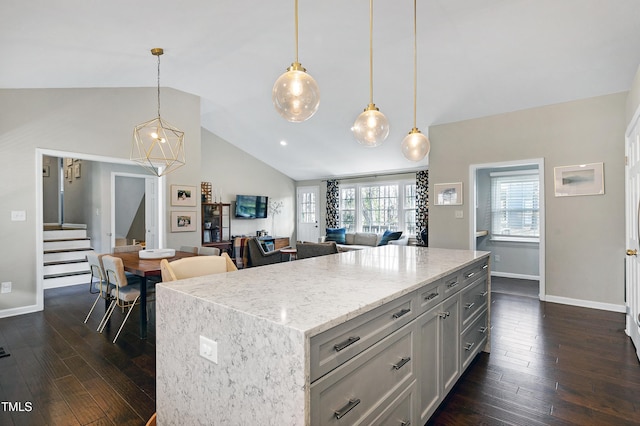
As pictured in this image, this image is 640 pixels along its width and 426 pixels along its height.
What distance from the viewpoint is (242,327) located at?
1.14 meters

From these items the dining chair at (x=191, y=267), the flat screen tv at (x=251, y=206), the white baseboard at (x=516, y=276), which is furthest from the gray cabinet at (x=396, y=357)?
the flat screen tv at (x=251, y=206)

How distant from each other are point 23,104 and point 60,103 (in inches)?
14.8

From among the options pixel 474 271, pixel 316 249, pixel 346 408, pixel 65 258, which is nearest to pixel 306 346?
pixel 346 408

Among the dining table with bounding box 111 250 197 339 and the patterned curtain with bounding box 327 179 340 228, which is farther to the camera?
the patterned curtain with bounding box 327 179 340 228

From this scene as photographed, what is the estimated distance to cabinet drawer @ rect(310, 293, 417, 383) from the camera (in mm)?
1028

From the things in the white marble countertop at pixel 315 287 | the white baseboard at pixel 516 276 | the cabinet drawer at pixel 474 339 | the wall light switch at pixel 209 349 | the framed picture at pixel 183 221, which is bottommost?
the white baseboard at pixel 516 276

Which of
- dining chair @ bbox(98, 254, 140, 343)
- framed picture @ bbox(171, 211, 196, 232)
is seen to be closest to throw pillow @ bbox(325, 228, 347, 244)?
framed picture @ bbox(171, 211, 196, 232)

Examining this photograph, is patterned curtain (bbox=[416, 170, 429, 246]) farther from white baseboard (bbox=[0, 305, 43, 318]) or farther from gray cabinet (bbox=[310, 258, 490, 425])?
white baseboard (bbox=[0, 305, 43, 318])

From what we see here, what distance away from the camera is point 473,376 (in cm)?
245

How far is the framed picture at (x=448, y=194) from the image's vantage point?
5305 millimetres

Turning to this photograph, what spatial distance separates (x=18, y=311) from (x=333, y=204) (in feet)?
21.9

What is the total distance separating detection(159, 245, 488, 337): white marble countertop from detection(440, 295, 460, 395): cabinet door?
24 centimetres

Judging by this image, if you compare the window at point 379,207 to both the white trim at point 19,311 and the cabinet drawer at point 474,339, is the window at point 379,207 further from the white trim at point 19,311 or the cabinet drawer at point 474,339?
the white trim at point 19,311

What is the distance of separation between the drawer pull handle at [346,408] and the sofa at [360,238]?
249 inches
